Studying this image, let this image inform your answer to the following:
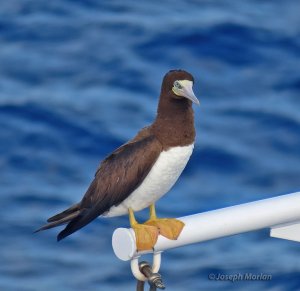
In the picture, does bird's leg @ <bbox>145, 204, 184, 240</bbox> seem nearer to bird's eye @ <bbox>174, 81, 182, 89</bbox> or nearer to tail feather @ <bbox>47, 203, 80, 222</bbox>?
tail feather @ <bbox>47, 203, 80, 222</bbox>

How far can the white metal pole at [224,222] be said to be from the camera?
163 inches

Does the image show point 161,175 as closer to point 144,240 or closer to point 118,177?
point 118,177

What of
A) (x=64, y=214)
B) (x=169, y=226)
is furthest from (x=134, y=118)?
(x=169, y=226)

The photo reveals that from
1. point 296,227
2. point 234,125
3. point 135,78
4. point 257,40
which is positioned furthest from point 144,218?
point 296,227

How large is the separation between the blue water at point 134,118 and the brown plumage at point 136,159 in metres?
4.61

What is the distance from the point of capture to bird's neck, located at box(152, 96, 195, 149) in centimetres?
516

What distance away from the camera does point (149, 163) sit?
5195 millimetres

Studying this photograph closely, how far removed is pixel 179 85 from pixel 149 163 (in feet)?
1.18

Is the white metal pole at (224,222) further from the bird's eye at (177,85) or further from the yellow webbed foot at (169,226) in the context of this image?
the bird's eye at (177,85)

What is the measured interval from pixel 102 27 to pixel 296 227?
1002 centimetres

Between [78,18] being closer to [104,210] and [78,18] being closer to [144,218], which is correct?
[144,218]

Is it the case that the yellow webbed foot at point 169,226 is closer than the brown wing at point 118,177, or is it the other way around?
the yellow webbed foot at point 169,226

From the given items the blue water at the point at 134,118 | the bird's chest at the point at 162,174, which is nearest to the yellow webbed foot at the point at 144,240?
the bird's chest at the point at 162,174

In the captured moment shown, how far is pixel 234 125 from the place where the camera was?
12281 mm
